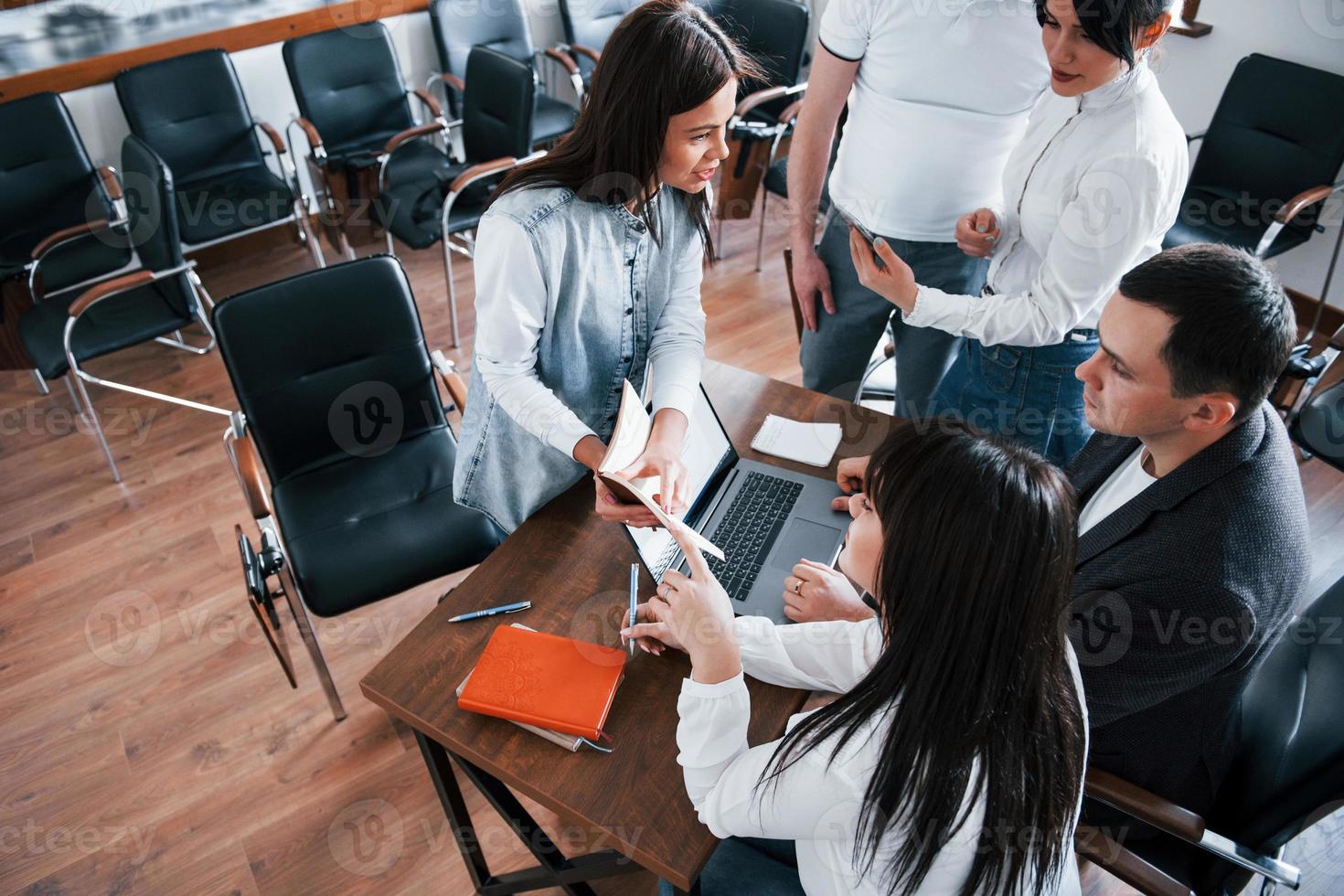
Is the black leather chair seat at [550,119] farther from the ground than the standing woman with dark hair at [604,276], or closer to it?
closer to it

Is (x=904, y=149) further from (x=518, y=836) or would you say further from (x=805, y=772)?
(x=518, y=836)

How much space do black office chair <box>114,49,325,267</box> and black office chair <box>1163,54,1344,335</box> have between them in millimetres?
3317

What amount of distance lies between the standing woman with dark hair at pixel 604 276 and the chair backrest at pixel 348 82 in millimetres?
2617

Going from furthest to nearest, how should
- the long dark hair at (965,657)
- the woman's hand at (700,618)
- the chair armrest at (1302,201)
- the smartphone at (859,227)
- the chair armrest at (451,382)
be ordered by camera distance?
the chair armrest at (1302,201), the chair armrest at (451,382), the smartphone at (859,227), the woman's hand at (700,618), the long dark hair at (965,657)

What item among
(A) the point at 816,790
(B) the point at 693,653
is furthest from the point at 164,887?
(A) the point at 816,790

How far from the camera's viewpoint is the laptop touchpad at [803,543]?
5.20 feet

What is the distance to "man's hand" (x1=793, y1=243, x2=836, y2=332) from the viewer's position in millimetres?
2203

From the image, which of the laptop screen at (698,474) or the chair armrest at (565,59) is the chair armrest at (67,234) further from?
the laptop screen at (698,474)

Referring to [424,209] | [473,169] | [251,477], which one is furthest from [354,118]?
[251,477]

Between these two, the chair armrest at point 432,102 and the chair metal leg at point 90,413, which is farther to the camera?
the chair armrest at point 432,102

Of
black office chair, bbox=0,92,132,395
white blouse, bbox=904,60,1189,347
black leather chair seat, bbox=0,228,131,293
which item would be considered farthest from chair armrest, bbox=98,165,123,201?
white blouse, bbox=904,60,1189,347

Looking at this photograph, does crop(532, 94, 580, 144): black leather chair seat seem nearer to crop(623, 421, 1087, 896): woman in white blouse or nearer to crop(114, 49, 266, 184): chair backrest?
crop(114, 49, 266, 184): chair backrest

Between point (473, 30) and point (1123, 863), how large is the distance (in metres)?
4.04

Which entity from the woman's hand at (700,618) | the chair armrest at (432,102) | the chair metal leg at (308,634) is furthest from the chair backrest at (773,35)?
the woman's hand at (700,618)
